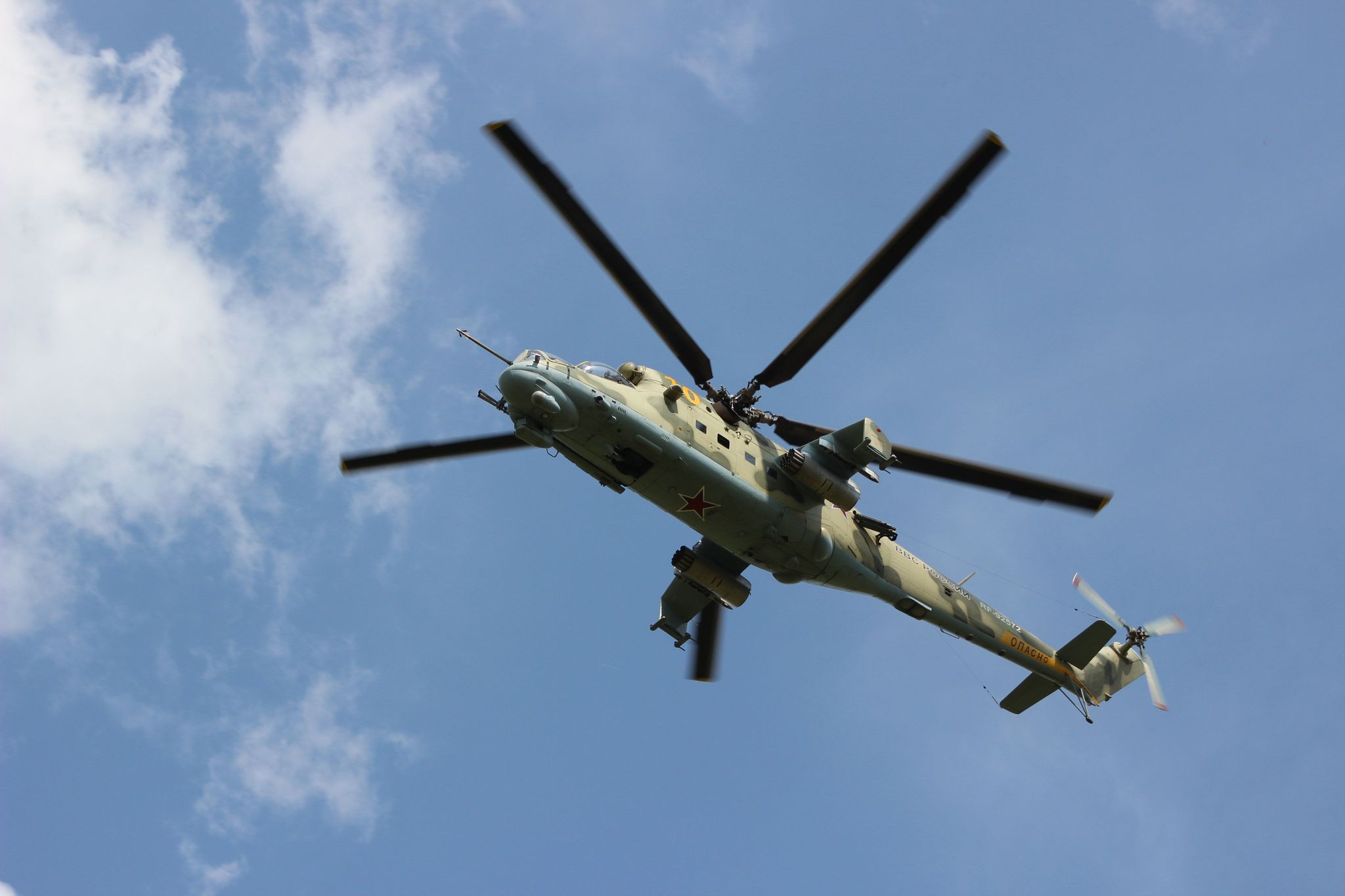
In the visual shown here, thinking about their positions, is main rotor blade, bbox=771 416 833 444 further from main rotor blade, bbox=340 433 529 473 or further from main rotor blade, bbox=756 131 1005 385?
main rotor blade, bbox=340 433 529 473

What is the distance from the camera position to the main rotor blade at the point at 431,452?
2100cm

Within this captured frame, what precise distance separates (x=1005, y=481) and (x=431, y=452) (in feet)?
38.3

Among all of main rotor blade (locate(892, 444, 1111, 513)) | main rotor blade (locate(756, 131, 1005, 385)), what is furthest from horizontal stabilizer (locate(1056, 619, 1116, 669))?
main rotor blade (locate(756, 131, 1005, 385))

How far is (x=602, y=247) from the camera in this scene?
60.2ft

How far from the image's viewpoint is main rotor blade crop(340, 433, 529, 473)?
2100cm

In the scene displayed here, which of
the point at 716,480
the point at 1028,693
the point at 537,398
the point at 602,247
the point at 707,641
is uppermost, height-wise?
the point at 602,247

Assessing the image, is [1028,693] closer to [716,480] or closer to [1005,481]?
[1005,481]

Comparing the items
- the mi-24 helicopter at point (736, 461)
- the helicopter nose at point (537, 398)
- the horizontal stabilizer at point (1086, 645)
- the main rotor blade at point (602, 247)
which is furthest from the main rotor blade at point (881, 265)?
the horizontal stabilizer at point (1086, 645)

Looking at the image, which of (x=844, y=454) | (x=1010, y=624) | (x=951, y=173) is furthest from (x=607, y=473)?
(x=1010, y=624)

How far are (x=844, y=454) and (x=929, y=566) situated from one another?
179 inches

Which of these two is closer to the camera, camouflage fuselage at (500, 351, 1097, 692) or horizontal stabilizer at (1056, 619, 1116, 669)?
camouflage fuselage at (500, 351, 1097, 692)

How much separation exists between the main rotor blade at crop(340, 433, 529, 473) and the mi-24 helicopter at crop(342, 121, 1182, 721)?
3 centimetres

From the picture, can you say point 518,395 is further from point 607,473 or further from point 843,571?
point 843,571

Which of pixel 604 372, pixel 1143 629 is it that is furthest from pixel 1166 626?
pixel 604 372
